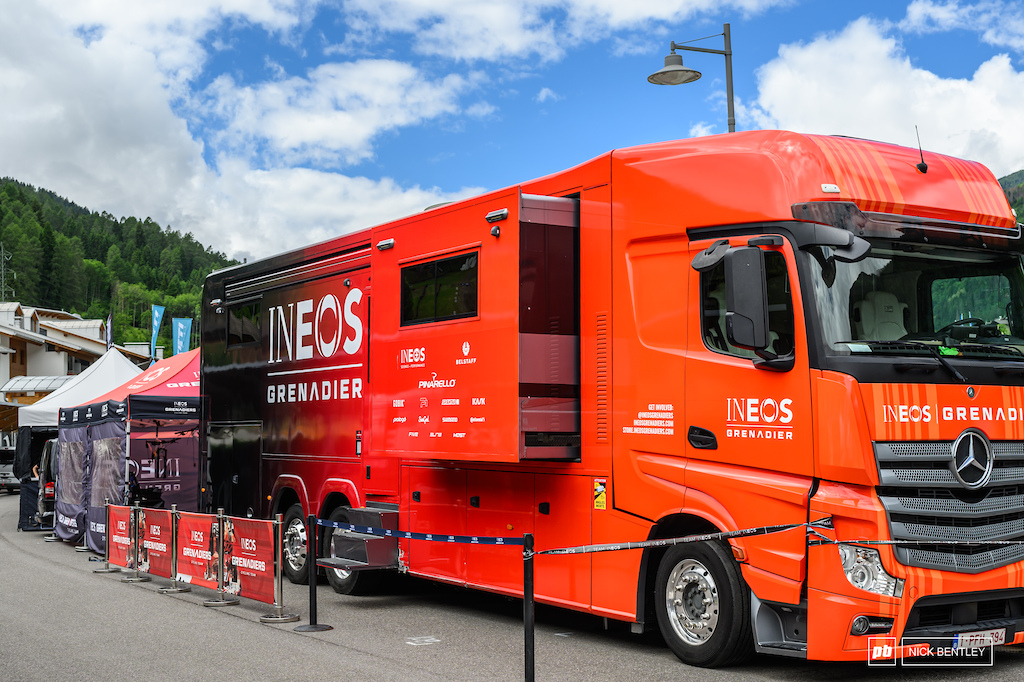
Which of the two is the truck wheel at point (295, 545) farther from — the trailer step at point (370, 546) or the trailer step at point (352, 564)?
the trailer step at point (370, 546)

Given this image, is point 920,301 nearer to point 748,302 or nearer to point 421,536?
point 748,302

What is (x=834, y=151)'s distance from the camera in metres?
6.96

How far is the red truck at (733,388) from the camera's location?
633 centimetres

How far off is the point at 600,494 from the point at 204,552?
585 centimetres

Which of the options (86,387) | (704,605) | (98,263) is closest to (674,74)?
(704,605)

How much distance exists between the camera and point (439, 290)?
9.51 metres

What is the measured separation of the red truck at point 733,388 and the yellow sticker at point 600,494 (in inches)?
0.8

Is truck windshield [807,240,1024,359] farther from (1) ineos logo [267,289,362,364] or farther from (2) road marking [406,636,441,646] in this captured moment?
(1) ineos logo [267,289,362,364]

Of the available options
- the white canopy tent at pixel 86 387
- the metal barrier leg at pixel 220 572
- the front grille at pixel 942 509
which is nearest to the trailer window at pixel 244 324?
the metal barrier leg at pixel 220 572

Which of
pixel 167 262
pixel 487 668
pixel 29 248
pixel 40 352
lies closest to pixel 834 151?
pixel 487 668

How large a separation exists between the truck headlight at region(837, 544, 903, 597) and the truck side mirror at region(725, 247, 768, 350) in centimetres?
145

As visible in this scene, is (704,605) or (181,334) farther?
(181,334)

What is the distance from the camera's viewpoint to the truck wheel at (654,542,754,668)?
688 centimetres

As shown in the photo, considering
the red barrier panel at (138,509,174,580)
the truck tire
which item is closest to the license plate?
the truck tire
